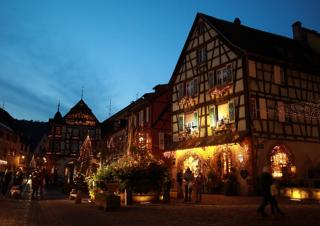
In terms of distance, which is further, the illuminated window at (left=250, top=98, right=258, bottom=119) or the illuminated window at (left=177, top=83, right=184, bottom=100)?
the illuminated window at (left=177, top=83, right=184, bottom=100)

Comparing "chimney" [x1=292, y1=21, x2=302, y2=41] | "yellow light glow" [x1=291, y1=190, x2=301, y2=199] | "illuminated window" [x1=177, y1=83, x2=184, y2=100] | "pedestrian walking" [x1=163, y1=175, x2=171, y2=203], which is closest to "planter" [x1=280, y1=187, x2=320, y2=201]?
"yellow light glow" [x1=291, y1=190, x2=301, y2=199]

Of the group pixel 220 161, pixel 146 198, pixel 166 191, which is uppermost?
pixel 220 161

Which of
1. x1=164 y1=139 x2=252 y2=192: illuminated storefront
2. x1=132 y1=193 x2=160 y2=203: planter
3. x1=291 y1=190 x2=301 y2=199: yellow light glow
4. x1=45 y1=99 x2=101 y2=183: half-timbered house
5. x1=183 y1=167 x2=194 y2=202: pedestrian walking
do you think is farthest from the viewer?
x1=45 y1=99 x2=101 y2=183: half-timbered house

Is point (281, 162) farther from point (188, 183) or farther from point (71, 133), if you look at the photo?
point (71, 133)

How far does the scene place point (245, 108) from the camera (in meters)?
23.5

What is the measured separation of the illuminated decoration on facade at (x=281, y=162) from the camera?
948 inches

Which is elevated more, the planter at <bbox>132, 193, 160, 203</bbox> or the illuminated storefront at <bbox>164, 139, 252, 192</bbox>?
the illuminated storefront at <bbox>164, 139, 252, 192</bbox>

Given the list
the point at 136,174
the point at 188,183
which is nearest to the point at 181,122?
the point at 188,183

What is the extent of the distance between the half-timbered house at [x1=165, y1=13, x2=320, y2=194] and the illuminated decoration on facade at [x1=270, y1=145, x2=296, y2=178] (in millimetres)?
67

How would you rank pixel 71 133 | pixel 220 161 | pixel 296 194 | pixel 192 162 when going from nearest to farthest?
pixel 296 194 → pixel 220 161 → pixel 192 162 → pixel 71 133

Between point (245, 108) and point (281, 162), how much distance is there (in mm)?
4602

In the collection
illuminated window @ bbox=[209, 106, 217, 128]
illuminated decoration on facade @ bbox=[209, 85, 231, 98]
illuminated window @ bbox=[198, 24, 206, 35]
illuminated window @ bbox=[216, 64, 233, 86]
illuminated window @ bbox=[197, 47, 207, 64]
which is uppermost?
illuminated window @ bbox=[198, 24, 206, 35]

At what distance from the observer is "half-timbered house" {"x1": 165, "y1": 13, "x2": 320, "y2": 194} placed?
2356 cm

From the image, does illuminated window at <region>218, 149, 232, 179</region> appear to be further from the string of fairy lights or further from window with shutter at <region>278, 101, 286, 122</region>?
window with shutter at <region>278, 101, 286, 122</region>
